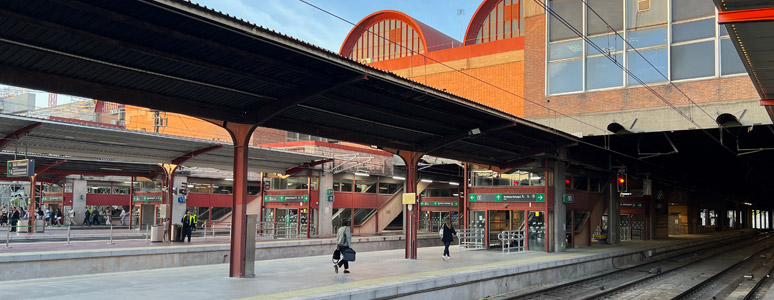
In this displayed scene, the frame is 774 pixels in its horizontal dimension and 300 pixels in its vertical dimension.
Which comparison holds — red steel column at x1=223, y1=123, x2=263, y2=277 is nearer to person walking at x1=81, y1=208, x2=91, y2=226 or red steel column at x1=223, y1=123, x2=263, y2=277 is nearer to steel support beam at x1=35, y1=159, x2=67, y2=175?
steel support beam at x1=35, y1=159, x2=67, y2=175

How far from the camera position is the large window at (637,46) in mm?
22153

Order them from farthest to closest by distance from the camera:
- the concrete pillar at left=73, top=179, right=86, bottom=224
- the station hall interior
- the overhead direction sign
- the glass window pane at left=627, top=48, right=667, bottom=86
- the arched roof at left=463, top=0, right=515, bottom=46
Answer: the arched roof at left=463, top=0, right=515, bottom=46, the concrete pillar at left=73, top=179, right=86, bottom=224, the glass window pane at left=627, top=48, right=667, bottom=86, the overhead direction sign, the station hall interior

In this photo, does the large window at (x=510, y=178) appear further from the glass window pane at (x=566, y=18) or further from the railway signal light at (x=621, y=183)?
the glass window pane at (x=566, y=18)

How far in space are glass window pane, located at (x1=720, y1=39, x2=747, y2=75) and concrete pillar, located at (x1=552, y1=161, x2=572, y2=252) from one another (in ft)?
22.3

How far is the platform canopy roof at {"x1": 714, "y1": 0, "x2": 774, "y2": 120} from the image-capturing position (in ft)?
22.4

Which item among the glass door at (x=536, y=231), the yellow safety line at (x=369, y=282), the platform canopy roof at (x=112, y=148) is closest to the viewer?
the yellow safety line at (x=369, y=282)

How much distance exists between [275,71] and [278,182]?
21.2 meters

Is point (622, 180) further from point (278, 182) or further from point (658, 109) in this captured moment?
point (278, 182)

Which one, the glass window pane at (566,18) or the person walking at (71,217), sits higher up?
the glass window pane at (566,18)

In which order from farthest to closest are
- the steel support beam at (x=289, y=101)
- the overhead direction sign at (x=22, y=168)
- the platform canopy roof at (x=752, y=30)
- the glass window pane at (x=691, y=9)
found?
the glass window pane at (x=691, y=9)
the overhead direction sign at (x=22, y=168)
the steel support beam at (x=289, y=101)
the platform canopy roof at (x=752, y=30)

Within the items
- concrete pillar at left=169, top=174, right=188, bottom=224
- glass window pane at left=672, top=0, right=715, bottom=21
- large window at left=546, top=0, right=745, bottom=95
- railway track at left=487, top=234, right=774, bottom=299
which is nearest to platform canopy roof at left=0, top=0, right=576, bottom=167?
railway track at left=487, top=234, right=774, bottom=299

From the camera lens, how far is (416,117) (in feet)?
54.6

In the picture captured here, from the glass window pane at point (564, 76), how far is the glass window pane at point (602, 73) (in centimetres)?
42

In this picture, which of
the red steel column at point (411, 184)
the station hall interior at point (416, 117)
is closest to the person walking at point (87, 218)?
the station hall interior at point (416, 117)
